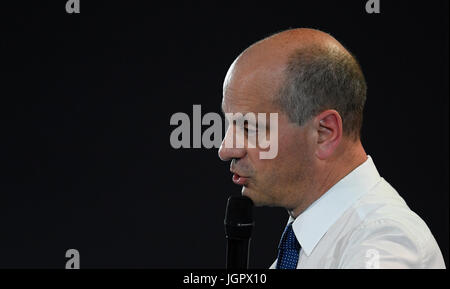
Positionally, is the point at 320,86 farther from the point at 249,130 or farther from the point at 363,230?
the point at 363,230

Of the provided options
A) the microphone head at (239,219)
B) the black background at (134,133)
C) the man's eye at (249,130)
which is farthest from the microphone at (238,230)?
the black background at (134,133)

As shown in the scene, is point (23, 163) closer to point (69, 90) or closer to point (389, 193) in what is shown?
point (69, 90)

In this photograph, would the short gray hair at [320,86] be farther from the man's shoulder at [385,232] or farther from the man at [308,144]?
the man's shoulder at [385,232]

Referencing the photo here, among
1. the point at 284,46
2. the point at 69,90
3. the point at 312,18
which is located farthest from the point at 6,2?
the point at 284,46

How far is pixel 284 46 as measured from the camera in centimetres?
105

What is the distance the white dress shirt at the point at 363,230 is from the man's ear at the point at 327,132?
59 millimetres

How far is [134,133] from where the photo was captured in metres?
3.00

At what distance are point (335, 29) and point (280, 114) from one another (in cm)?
197

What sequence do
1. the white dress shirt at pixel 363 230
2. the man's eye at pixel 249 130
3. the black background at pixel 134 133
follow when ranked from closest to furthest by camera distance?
the white dress shirt at pixel 363 230 → the man's eye at pixel 249 130 → the black background at pixel 134 133

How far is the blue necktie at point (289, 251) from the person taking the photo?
109 centimetres
